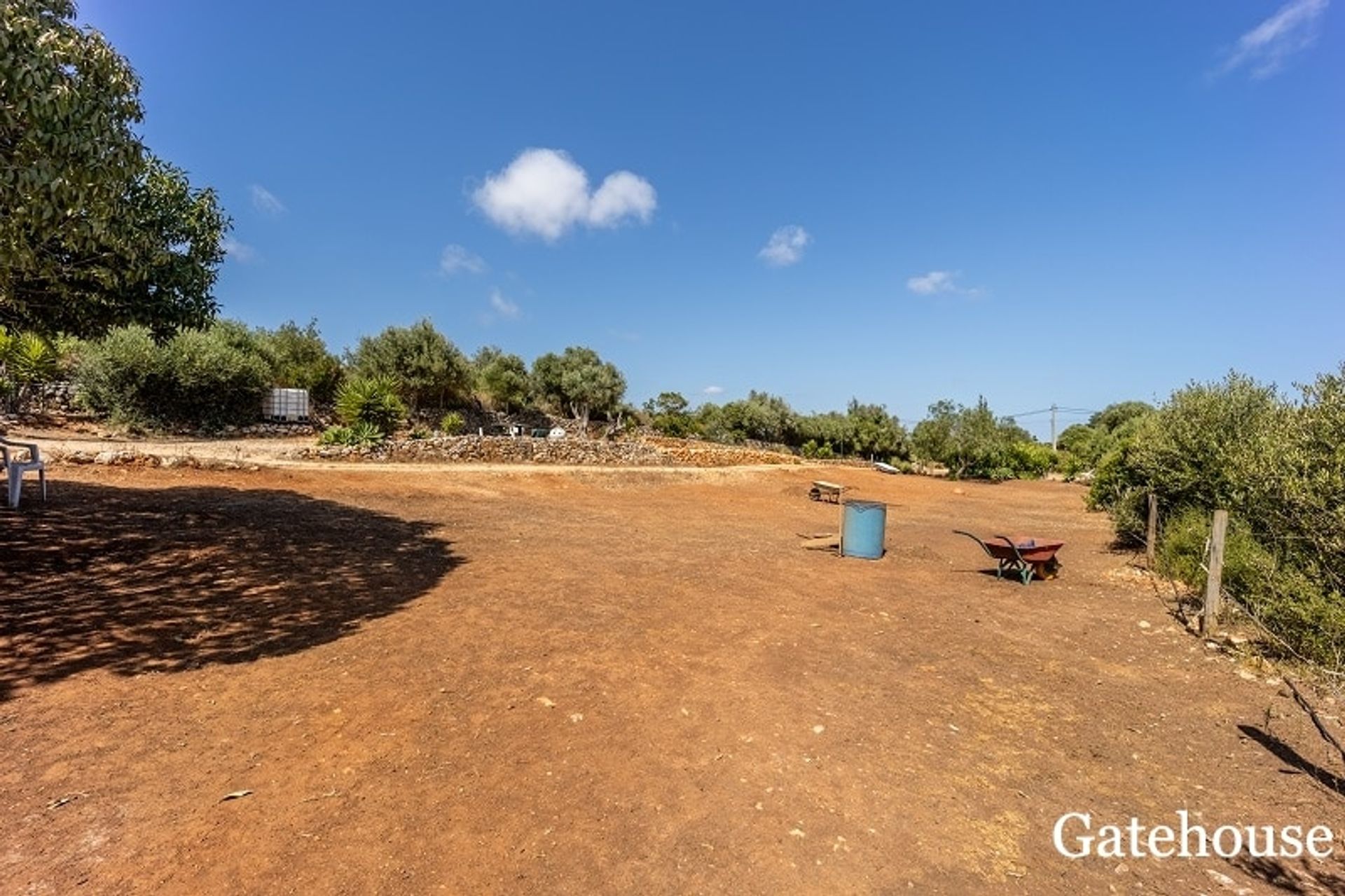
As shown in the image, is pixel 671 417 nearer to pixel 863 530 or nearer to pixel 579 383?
pixel 579 383

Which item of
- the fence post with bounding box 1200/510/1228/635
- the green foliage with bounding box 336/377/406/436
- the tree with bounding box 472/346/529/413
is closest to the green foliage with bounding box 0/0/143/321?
the fence post with bounding box 1200/510/1228/635

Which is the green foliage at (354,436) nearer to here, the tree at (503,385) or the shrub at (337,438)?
the shrub at (337,438)

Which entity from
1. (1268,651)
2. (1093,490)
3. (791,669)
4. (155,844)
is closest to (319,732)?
(155,844)

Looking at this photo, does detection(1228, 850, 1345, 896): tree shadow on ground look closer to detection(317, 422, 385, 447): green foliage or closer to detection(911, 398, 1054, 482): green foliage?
detection(317, 422, 385, 447): green foliage

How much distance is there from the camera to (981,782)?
3.85 meters

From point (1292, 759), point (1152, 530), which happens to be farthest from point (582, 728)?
point (1152, 530)

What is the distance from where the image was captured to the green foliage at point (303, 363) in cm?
2992

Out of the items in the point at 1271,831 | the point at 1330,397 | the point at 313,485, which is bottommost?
the point at 1271,831

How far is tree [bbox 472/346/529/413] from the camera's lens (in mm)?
38625

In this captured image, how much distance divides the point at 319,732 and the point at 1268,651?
943 cm

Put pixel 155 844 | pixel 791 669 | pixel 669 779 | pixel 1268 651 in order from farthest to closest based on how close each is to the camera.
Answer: pixel 1268 651 → pixel 791 669 → pixel 669 779 → pixel 155 844

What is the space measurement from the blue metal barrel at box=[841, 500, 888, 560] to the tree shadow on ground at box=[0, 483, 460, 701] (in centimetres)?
697

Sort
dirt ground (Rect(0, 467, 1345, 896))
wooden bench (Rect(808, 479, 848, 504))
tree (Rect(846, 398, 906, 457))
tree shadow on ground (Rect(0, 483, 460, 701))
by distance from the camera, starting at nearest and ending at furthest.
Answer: dirt ground (Rect(0, 467, 1345, 896)) → tree shadow on ground (Rect(0, 483, 460, 701)) → wooden bench (Rect(808, 479, 848, 504)) → tree (Rect(846, 398, 906, 457))

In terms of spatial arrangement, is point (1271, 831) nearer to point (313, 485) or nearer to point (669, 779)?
point (669, 779)
